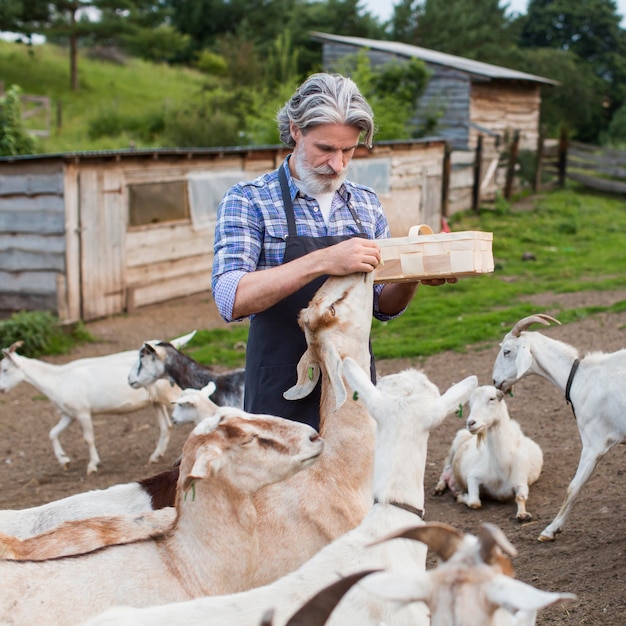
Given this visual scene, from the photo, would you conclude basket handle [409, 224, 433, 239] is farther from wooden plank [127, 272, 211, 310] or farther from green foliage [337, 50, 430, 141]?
green foliage [337, 50, 430, 141]

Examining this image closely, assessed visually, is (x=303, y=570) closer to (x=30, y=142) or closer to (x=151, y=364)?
(x=151, y=364)

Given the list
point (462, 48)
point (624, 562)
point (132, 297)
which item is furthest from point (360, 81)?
point (462, 48)

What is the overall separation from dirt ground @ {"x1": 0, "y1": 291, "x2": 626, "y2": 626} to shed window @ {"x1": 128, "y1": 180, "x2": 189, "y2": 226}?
1.74 meters

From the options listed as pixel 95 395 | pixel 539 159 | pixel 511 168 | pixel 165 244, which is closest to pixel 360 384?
pixel 95 395

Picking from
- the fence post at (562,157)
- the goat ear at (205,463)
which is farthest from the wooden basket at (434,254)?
the fence post at (562,157)

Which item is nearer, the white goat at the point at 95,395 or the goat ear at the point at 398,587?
the goat ear at the point at 398,587

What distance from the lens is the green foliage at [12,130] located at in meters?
18.7

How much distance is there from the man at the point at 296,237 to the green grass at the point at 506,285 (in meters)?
6.94

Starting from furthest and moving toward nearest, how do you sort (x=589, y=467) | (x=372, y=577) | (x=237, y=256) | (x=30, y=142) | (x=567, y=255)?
(x=30, y=142) < (x=567, y=255) < (x=589, y=467) < (x=237, y=256) < (x=372, y=577)

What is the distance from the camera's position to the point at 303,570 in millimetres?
2953

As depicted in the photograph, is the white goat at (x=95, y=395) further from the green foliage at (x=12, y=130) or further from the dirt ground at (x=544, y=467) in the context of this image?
the green foliage at (x=12, y=130)

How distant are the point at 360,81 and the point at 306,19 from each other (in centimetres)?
2026

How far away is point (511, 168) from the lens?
2556cm

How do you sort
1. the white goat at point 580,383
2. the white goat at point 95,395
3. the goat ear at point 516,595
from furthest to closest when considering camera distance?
the white goat at point 95,395 → the white goat at point 580,383 → the goat ear at point 516,595
